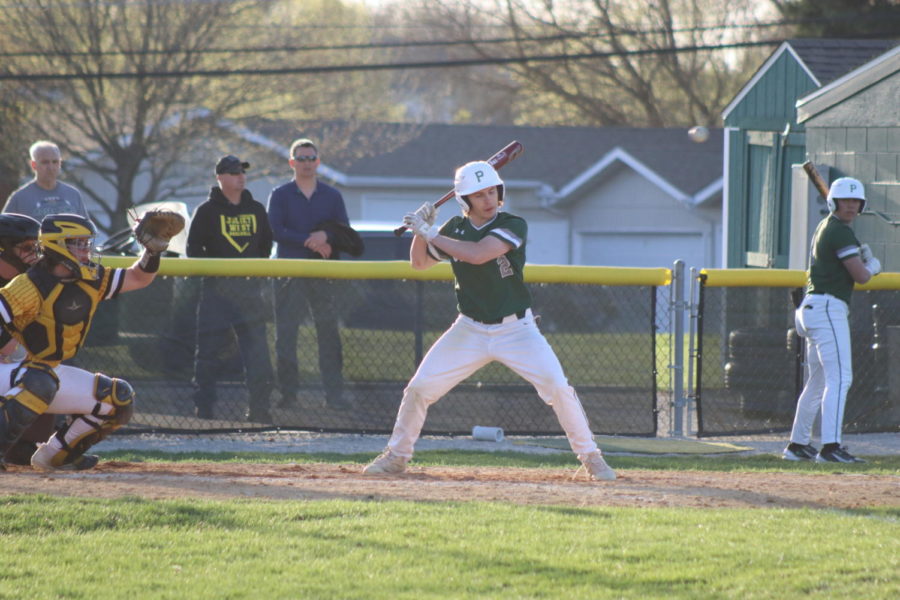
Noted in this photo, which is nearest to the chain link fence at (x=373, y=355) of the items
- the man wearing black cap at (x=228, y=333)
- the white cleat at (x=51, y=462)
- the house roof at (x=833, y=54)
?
the man wearing black cap at (x=228, y=333)

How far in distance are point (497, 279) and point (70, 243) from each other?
2467 millimetres

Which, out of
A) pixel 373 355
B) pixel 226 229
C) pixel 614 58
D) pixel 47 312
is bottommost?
pixel 373 355

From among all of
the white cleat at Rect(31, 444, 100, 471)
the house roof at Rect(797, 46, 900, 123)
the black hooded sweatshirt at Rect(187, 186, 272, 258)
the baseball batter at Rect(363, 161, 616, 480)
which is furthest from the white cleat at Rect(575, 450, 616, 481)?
→ the house roof at Rect(797, 46, 900, 123)

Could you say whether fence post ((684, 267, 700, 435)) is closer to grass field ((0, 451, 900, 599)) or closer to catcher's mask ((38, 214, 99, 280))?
grass field ((0, 451, 900, 599))

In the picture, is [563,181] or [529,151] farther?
[529,151]

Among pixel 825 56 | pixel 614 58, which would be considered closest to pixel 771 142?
pixel 825 56

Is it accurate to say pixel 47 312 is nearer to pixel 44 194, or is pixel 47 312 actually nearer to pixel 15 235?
pixel 15 235

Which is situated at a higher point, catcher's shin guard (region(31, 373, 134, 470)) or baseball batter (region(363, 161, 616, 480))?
baseball batter (region(363, 161, 616, 480))

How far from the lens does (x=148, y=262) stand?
741 cm

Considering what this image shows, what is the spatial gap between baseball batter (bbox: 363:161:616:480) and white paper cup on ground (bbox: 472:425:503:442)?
8.01 feet

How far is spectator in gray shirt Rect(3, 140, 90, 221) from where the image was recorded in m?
9.66

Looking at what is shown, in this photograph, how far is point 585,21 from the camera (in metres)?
36.8

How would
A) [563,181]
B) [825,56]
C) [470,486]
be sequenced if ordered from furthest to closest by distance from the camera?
1. [563,181]
2. [825,56]
3. [470,486]

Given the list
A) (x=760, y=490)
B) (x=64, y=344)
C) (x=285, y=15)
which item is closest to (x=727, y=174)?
(x=760, y=490)
